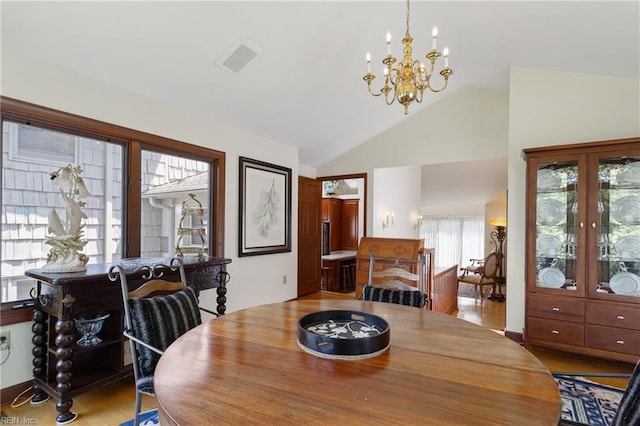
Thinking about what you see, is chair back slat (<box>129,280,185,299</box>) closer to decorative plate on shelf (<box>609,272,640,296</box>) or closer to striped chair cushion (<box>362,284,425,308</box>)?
striped chair cushion (<box>362,284,425,308</box>)

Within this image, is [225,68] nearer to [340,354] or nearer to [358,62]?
[358,62]

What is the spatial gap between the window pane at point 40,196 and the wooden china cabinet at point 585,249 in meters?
3.82

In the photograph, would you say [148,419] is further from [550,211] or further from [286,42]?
[550,211]

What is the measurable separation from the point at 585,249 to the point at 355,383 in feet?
9.43

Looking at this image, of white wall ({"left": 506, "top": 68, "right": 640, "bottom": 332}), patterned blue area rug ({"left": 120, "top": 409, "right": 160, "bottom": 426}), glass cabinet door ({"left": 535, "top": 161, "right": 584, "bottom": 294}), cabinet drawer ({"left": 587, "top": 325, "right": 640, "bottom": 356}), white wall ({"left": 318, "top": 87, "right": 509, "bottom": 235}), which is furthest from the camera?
white wall ({"left": 318, "top": 87, "right": 509, "bottom": 235})

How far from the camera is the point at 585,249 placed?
2826 millimetres

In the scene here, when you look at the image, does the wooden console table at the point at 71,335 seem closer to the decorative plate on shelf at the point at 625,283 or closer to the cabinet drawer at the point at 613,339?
the cabinet drawer at the point at 613,339

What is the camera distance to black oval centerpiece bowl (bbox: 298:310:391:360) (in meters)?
1.18

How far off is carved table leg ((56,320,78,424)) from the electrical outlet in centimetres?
49

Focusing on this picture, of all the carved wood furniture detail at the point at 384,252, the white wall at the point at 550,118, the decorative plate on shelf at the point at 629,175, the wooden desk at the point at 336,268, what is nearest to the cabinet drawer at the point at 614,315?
the white wall at the point at 550,118

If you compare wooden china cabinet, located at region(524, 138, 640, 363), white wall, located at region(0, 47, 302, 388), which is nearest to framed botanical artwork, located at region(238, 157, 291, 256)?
white wall, located at region(0, 47, 302, 388)

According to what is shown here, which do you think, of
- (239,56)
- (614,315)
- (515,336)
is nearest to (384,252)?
(515,336)

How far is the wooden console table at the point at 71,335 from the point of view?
2014 mm

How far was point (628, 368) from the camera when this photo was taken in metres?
2.92
